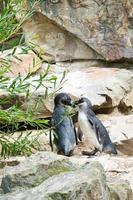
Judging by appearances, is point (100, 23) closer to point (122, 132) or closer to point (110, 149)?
point (122, 132)

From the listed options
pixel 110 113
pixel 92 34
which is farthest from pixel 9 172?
pixel 92 34

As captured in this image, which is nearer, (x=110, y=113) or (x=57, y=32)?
(x=110, y=113)

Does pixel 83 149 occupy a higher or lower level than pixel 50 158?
lower

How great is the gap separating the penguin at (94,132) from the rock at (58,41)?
2039 millimetres

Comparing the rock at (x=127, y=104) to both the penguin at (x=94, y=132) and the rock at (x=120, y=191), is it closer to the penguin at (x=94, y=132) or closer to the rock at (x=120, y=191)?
the penguin at (x=94, y=132)

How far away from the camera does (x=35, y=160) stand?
3.52 metres

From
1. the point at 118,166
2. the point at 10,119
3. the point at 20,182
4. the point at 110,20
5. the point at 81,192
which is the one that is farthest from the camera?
the point at 110,20

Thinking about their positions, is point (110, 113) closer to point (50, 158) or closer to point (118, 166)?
point (118, 166)

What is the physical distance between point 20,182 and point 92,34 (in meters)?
5.67

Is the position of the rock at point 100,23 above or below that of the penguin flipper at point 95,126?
above

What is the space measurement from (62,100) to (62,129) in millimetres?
387

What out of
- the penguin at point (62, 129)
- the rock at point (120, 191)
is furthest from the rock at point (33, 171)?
the penguin at point (62, 129)

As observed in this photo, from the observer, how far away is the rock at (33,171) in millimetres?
3270

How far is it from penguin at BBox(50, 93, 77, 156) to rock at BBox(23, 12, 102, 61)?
186 centimetres
